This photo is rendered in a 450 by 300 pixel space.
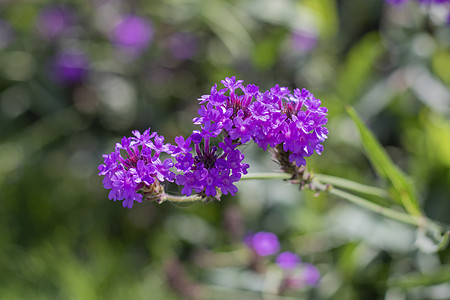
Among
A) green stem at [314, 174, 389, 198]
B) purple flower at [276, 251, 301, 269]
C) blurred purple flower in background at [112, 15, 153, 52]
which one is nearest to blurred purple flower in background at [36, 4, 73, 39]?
blurred purple flower in background at [112, 15, 153, 52]

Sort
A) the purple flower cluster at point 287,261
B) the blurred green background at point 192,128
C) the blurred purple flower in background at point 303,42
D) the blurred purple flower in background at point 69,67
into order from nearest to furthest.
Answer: the purple flower cluster at point 287,261, the blurred green background at point 192,128, the blurred purple flower in background at point 303,42, the blurred purple flower in background at point 69,67

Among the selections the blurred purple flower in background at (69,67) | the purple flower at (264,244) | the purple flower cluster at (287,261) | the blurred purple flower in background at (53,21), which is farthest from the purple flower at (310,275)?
the blurred purple flower in background at (53,21)

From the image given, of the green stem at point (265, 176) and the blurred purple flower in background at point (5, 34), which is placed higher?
the blurred purple flower in background at point (5, 34)

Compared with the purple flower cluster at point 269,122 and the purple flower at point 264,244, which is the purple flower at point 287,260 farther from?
the purple flower cluster at point 269,122

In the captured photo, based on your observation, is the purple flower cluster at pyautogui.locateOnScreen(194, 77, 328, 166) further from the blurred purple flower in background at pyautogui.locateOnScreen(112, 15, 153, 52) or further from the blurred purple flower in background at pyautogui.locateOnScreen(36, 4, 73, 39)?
the blurred purple flower in background at pyautogui.locateOnScreen(36, 4, 73, 39)

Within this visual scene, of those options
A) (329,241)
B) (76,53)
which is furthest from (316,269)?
(76,53)

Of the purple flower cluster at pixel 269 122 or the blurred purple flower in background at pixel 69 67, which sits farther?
the blurred purple flower in background at pixel 69 67
